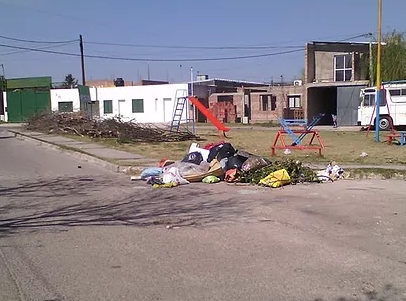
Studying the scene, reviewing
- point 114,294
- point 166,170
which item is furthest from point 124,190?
point 114,294

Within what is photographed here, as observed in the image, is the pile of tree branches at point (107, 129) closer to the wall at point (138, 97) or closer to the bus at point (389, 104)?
the bus at point (389, 104)

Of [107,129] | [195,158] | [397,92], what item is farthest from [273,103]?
[195,158]

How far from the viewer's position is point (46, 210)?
880 centimetres

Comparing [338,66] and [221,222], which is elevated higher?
[338,66]

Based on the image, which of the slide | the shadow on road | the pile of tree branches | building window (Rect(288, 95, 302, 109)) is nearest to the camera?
the shadow on road

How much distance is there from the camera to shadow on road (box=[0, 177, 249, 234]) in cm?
797

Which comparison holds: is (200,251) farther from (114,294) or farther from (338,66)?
(338,66)

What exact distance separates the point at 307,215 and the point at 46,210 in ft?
14.6

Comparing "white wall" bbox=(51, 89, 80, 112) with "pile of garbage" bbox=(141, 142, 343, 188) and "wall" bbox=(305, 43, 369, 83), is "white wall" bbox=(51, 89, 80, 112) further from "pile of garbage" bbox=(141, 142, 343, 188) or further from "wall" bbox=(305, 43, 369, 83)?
"pile of garbage" bbox=(141, 142, 343, 188)

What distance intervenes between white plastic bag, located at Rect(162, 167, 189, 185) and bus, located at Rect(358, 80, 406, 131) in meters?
23.2

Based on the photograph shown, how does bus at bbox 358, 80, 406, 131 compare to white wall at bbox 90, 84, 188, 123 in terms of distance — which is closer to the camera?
bus at bbox 358, 80, 406, 131

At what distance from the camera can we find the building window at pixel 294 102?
4755cm

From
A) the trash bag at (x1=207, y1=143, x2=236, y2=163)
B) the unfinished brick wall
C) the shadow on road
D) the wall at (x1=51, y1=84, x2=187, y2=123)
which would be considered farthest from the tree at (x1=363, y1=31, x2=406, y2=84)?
the shadow on road

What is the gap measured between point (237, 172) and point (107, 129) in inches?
649
